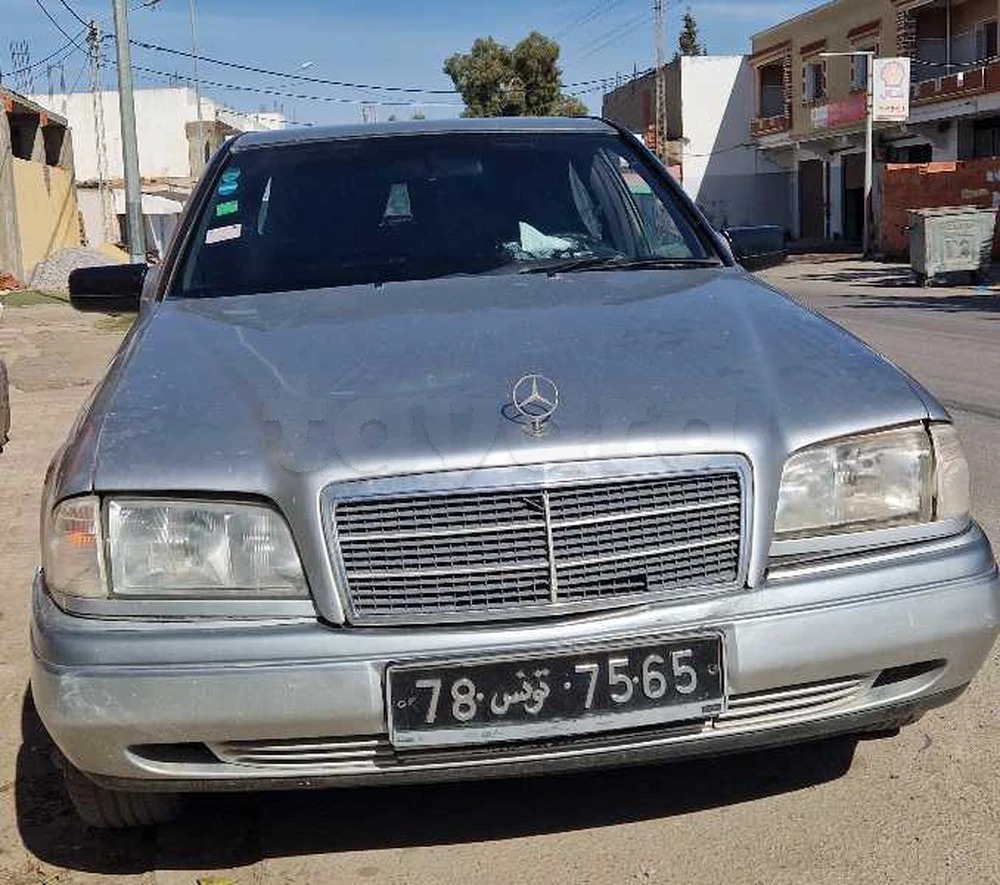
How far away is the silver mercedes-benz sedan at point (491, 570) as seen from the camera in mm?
2387

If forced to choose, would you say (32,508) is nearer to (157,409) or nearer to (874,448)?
(157,409)

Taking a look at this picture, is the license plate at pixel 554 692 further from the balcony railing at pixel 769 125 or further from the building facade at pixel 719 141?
the building facade at pixel 719 141

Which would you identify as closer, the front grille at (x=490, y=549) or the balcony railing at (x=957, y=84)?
the front grille at (x=490, y=549)

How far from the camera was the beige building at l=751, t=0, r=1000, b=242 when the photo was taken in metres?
37.6

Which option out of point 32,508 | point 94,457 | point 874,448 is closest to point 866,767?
point 874,448

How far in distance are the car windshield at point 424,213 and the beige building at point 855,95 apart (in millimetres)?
32485

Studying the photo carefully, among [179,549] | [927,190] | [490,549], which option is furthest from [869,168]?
[179,549]

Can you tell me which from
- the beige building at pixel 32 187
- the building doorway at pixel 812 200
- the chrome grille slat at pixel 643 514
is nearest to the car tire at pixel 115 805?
the chrome grille slat at pixel 643 514

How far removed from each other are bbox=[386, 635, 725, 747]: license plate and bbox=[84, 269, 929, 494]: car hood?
38 centimetres

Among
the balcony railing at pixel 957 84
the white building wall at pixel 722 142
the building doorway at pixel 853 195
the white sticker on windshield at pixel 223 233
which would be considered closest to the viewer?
the white sticker on windshield at pixel 223 233

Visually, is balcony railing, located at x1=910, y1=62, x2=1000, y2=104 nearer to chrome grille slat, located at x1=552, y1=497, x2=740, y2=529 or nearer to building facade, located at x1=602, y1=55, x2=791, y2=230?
building facade, located at x1=602, y1=55, x2=791, y2=230

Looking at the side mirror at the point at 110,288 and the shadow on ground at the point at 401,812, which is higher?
the side mirror at the point at 110,288

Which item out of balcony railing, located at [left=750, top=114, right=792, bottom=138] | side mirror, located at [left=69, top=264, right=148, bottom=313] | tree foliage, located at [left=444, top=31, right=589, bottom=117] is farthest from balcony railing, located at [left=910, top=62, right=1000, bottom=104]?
side mirror, located at [left=69, top=264, right=148, bottom=313]

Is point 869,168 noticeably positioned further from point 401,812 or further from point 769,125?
point 401,812
